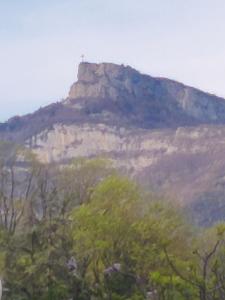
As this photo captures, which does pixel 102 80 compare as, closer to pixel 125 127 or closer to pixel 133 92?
A: pixel 133 92

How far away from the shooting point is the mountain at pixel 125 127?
547 ft

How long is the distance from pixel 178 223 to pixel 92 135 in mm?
148969

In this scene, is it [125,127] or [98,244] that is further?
[125,127]

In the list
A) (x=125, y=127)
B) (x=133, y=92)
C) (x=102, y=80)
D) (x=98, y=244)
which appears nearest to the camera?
(x=98, y=244)

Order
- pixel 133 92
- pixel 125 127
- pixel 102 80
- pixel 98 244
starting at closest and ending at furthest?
pixel 98 244
pixel 125 127
pixel 102 80
pixel 133 92

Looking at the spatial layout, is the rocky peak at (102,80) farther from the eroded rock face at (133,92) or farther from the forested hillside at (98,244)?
the forested hillside at (98,244)

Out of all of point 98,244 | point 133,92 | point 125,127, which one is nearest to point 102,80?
point 133,92

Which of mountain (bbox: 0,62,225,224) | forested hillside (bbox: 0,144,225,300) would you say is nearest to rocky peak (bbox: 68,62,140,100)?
mountain (bbox: 0,62,225,224)

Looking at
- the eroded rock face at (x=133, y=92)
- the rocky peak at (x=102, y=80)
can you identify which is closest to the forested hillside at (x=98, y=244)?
the eroded rock face at (x=133, y=92)

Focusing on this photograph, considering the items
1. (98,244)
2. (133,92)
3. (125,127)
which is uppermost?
(133,92)

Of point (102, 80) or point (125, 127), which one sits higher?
point (102, 80)

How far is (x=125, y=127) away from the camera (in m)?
181

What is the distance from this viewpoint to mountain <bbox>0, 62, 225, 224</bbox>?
167 metres

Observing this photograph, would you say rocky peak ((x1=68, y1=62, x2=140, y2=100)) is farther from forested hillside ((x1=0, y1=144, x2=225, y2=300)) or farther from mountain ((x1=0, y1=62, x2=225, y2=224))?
forested hillside ((x1=0, y1=144, x2=225, y2=300))
